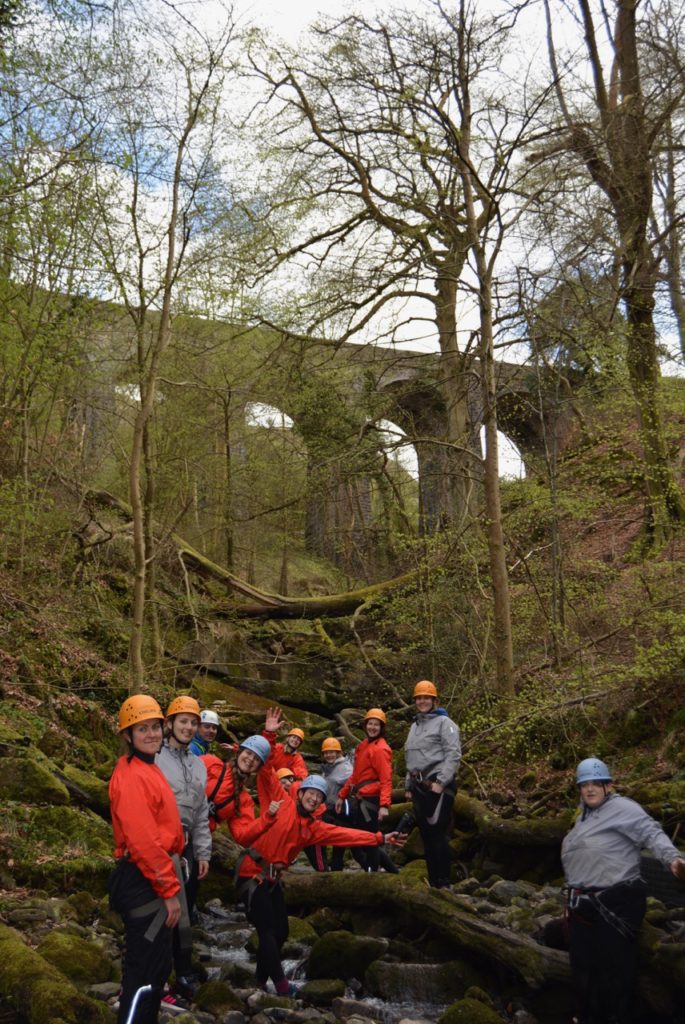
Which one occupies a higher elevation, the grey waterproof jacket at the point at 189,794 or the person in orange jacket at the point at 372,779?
the grey waterproof jacket at the point at 189,794

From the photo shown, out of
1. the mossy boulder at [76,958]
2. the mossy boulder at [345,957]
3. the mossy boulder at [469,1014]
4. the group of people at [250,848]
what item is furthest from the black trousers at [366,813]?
the mossy boulder at [469,1014]

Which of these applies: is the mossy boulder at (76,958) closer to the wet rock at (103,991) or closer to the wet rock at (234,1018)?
the wet rock at (103,991)

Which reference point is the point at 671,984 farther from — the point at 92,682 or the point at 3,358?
the point at 3,358

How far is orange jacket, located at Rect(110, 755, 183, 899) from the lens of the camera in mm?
4660

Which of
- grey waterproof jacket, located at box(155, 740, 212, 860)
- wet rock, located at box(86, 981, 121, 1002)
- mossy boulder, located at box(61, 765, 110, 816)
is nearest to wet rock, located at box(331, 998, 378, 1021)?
grey waterproof jacket, located at box(155, 740, 212, 860)

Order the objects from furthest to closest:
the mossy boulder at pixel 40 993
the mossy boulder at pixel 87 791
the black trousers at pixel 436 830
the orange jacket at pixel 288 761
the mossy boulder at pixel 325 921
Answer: the mossy boulder at pixel 87 791
the orange jacket at pixel 288 761
the black trousers at pixel 436 830
the mossy boulder at pixel 325 921
the mossy boulder at pixel 40 993

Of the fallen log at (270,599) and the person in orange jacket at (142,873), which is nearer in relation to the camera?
the person in orange jacket at (142,873)

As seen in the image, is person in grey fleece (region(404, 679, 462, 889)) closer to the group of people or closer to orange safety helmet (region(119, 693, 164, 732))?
the group of people

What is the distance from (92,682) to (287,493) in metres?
8.55

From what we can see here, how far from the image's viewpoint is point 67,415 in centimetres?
1482

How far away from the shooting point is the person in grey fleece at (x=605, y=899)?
5.47 metres

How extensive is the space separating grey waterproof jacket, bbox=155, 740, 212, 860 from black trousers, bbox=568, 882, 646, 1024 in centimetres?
253

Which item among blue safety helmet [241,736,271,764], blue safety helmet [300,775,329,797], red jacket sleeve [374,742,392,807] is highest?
blue safety helmet [241,736,271,764]

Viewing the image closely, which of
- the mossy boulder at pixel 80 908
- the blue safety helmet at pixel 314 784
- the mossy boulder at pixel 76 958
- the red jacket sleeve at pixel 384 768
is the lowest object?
the mossy boulder at pixel 80 908
